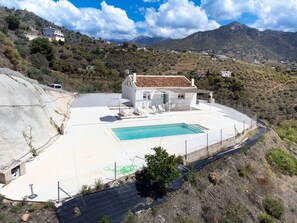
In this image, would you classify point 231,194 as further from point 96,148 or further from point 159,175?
point 96,148

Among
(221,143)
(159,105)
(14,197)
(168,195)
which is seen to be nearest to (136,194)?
(168,195)

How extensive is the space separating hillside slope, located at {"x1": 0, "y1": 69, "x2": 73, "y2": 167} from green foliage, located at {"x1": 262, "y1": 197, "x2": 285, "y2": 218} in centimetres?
1129

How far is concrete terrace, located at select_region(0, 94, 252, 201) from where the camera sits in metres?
9.82

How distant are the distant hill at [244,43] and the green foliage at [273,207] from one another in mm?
117004

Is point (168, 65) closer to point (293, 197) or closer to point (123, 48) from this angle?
point (123, 48)

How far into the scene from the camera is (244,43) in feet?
440

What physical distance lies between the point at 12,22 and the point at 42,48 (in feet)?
71.4

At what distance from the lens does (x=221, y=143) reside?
15.1m

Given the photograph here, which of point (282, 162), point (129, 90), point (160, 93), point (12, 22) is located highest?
point (12, 22)

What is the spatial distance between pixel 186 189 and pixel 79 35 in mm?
92568

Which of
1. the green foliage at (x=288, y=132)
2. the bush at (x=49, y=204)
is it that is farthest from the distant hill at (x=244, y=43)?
the bush at (x=49, y=204)

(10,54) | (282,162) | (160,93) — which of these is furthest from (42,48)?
(282,162)

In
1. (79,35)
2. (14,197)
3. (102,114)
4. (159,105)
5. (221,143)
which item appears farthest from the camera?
(79,35)

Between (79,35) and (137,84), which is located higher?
(79,35)
